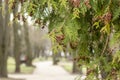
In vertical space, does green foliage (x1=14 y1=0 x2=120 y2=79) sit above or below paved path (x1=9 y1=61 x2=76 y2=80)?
above

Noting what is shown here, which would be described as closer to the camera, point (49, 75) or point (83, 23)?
point (83, 23)

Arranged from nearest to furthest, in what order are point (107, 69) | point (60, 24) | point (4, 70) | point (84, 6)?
point (84, 6) → point (60, 24) → point (107, 69) → point (4, 70)

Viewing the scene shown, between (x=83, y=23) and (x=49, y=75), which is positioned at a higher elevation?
(x=83, y=23)

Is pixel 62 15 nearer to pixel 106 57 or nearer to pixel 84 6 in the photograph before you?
pixel 84 6

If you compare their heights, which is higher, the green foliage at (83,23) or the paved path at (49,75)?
the green foliage at (83,23)

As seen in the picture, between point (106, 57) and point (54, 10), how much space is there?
679 millimetres

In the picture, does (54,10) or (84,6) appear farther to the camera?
(54,10)

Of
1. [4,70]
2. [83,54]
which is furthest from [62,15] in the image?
[4,70]

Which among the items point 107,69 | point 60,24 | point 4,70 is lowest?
point 4,70

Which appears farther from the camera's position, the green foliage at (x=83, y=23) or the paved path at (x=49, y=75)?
the paved path at (x=49, y=75)

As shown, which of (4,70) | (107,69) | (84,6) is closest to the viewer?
(84,6)

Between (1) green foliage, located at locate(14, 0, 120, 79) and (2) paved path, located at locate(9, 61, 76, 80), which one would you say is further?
(2) paved path, located at locate(9, 61, 76, 80)

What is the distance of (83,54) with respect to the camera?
3451 mm

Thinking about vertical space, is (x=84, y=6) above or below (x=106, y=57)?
above
